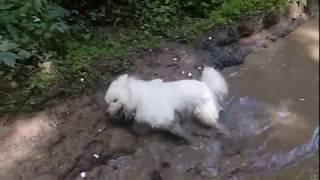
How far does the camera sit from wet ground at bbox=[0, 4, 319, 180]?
12.4 feet

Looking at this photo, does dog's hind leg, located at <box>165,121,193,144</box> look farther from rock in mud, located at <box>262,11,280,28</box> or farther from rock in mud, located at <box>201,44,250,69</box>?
rock in mud, located at <box>262,11,280,28</box>

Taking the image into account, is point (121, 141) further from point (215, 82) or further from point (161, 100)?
point (215, 82)

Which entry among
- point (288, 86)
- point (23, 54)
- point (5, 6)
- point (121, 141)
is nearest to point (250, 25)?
point (288, 86)

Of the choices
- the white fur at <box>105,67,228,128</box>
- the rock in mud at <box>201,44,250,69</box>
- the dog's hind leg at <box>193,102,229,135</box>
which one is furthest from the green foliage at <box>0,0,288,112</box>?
the dog's hind leg at <box>193,102,229,135</box>

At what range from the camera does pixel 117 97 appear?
414cm

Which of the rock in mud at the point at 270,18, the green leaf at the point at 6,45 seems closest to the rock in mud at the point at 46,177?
the green leaf at the point at 6,45

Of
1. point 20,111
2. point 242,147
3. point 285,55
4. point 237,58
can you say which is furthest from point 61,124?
point 285,55

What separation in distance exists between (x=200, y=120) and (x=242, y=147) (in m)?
0.37

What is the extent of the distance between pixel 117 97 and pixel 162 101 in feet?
1.08

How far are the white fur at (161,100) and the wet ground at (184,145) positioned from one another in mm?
104

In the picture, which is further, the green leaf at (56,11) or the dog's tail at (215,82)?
the green leaf at (56,11)

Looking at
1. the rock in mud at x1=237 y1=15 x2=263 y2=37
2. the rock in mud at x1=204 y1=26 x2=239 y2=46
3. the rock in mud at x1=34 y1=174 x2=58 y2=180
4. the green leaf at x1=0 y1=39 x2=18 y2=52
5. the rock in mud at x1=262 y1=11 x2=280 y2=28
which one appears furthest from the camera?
the rock in mud at x1=262 y1=11 x2=280 y2=28

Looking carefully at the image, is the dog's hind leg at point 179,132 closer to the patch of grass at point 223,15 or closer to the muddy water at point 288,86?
the muddy water at point 288,86

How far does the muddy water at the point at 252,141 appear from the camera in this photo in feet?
12.4
